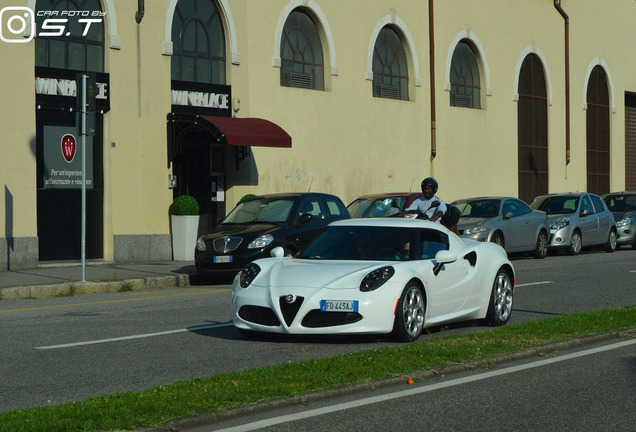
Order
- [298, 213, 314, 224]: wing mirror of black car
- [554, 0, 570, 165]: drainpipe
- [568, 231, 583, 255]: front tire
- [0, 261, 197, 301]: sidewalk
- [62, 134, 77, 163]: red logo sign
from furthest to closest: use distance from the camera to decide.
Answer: [554, 0, 570, 165]: drainpipe
[568, 231, 583, 255]: front tire
[62, 134, 77, 163]: red logo sign
[298, 213, 314, 224]: wing mirror of black car
[0, 261, 197, 301]: sidewalk

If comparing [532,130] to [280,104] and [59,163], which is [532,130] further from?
[59,163]

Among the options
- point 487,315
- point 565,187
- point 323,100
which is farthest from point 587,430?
point 565,187

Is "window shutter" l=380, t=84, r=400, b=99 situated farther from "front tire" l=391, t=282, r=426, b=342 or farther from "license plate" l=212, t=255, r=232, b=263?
"front tire" l=391, t=282, r=426, b=342

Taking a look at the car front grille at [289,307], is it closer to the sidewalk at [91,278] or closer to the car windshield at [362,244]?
the car windshield at [362,244]

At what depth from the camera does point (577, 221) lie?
27.8 metres

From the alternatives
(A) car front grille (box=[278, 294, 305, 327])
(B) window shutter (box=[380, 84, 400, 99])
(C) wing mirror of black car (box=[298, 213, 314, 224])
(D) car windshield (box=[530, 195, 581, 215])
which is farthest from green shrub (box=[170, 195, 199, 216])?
(A) car front grille (box=[278, 294, 305, 327])

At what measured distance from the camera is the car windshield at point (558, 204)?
93.1 feet

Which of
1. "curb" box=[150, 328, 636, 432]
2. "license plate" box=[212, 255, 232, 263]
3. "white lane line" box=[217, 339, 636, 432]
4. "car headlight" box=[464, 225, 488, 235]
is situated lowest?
"white lane line" box=[217, 339, 636, 432]

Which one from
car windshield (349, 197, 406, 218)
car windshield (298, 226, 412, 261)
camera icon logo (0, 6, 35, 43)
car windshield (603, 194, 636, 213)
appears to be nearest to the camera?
car windshield (298, 226, 412, 261)

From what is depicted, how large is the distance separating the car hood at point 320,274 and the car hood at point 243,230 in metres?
7.88

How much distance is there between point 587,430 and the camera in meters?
6.41

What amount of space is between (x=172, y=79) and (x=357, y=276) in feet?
48.9

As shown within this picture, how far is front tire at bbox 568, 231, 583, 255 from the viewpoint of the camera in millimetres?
27436

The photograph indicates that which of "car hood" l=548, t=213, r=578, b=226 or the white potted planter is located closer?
the white potted planter
